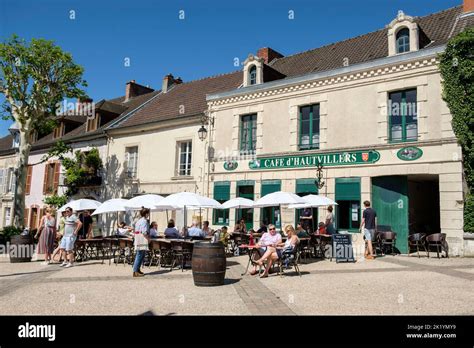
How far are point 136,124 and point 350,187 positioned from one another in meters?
12.2

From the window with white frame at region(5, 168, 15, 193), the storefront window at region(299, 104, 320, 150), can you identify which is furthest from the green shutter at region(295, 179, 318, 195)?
the window with white frame at region(5, 168, 15, 193)

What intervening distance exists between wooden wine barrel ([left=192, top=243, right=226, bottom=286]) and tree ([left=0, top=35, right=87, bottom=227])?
41.5 feet

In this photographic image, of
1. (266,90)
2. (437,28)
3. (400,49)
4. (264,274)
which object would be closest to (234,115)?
(266,90)

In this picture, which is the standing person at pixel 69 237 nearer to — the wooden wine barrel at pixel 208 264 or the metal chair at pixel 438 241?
the wooden wine barrel at pixel 208 264

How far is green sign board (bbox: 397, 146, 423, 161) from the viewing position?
12312mm

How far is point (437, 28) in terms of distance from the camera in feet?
47.4

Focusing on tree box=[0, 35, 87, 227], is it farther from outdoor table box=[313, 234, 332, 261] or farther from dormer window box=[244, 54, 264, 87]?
outdoor table box=[313, 234, 332, 261]

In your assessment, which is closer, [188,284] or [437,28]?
[188,284]

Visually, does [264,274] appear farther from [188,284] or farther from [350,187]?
[350,187]

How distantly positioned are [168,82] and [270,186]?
506 inches

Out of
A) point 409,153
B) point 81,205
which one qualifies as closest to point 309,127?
point 409,153

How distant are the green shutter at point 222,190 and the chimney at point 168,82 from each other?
33.5ft

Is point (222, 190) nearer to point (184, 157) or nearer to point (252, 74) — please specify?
point (184, 157)
